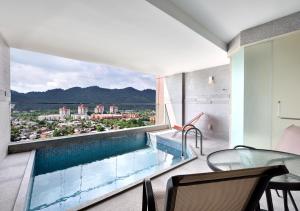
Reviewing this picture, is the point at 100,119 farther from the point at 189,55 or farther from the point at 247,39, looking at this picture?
the point at 247,39

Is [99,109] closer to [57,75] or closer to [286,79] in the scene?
[57,75]

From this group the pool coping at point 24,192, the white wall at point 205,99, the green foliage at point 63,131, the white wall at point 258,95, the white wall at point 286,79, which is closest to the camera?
the pool coping at point 24,192

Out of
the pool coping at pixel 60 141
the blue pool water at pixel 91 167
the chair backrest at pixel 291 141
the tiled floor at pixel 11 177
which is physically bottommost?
the blue pool water at pixel 91 167

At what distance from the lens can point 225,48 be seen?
3.77m

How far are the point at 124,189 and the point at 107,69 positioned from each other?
5.69m

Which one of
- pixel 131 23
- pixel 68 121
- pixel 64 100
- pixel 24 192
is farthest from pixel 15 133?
pixel 131 23

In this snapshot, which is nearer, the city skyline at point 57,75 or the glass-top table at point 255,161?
the glass-top table at point 255,161

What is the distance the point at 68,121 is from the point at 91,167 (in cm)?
187

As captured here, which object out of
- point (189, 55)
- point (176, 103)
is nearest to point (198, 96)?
point (176, 103)

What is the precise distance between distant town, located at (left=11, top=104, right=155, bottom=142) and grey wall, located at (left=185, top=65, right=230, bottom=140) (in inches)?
78.6

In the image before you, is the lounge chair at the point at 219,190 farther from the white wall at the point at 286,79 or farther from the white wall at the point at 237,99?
the white wall at the point at 237,99

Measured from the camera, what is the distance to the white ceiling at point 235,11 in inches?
88.7

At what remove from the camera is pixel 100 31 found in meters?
2.76

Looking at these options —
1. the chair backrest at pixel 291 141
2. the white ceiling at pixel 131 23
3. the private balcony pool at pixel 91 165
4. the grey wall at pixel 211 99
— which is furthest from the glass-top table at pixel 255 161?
the grey wall at pixel 211 99
